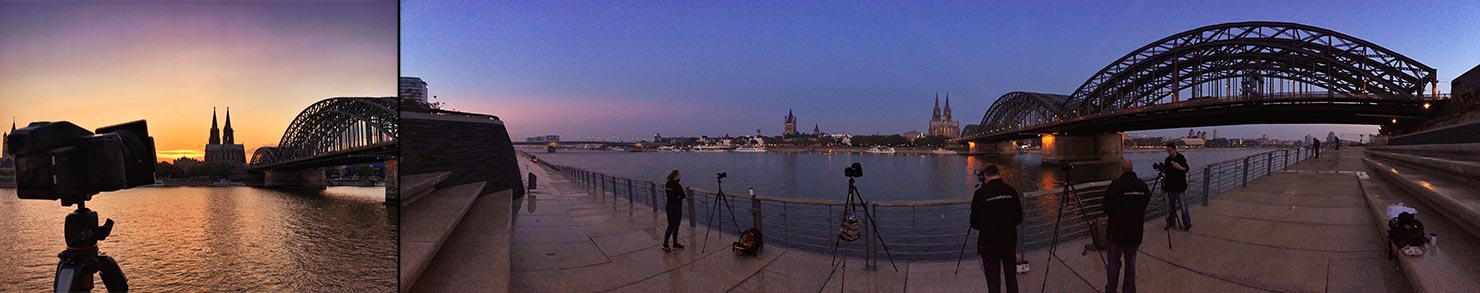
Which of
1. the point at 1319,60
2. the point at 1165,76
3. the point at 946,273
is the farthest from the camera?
the point at 1165,76

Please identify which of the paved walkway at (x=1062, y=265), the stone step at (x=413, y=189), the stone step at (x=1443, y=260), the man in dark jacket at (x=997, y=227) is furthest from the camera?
the stone step at (x=413, y=189)

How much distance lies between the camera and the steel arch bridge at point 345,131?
4.00m

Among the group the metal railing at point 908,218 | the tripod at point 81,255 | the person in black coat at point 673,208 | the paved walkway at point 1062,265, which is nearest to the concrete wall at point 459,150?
the metal railing at point 908,218

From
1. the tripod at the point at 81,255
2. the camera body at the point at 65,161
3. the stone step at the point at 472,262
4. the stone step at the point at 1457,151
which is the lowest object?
the stone step at the point at 472,262

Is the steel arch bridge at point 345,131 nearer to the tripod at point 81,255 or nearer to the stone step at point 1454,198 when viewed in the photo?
the tripod at point 81,255

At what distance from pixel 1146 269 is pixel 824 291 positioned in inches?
97.4

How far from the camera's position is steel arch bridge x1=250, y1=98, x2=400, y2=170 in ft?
13.1

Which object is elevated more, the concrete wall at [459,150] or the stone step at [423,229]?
the concrete wall at [459,150]

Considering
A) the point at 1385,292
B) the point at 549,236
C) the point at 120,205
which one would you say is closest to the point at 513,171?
the point at 549,236

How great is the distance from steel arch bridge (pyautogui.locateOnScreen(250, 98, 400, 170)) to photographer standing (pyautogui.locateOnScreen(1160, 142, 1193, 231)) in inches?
259

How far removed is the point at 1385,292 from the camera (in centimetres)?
302

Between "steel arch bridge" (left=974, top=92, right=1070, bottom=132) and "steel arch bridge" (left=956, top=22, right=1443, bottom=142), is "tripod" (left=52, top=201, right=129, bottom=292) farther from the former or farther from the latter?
"steel arch bridge" (left=974, top=92, right=1070, bottom=132)

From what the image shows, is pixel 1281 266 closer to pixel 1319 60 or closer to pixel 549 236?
pixel 549 236

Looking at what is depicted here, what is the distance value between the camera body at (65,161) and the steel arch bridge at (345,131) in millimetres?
955
